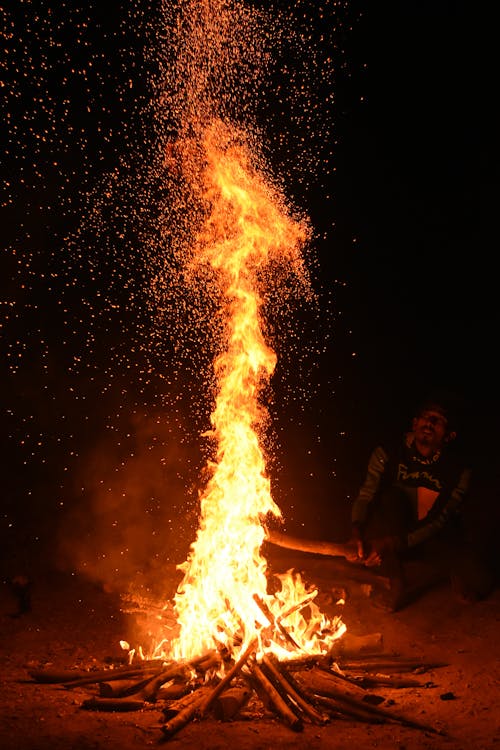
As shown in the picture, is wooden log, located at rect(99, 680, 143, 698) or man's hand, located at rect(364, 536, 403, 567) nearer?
wooden log, located at rect(99, 680, 143, 698)

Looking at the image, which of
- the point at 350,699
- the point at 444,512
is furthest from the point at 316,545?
the point at 350,699

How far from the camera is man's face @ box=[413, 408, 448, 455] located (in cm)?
637

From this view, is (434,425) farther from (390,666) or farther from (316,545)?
Answer: (390,666)

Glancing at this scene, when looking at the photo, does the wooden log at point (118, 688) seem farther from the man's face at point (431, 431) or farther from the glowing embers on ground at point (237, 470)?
the man's face at point (431, 431)

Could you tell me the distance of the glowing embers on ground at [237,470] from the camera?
4.72m

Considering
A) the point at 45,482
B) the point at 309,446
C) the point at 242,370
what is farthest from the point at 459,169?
the point at 45,482

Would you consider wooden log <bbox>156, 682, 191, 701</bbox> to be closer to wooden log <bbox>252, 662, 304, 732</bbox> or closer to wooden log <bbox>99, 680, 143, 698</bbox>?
wooden log <bbox>99, 680, 143, 698</bbox>

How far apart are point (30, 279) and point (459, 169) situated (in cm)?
823

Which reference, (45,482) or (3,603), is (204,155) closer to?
(45,482)

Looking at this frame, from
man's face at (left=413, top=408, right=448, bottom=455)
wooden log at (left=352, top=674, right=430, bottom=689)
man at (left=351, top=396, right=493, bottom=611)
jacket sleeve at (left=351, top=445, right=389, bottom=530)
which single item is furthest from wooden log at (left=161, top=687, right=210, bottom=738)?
man's face at (left=413, top=408, right=448, bottom=455)

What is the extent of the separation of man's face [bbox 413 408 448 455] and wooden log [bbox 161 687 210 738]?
342cm

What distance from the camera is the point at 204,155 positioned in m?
6.96

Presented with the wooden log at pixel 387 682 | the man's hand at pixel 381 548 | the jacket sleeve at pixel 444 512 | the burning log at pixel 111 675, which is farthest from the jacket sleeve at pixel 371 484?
the burning log at pixel 111 675

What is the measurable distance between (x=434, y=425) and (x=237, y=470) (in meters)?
2.04
